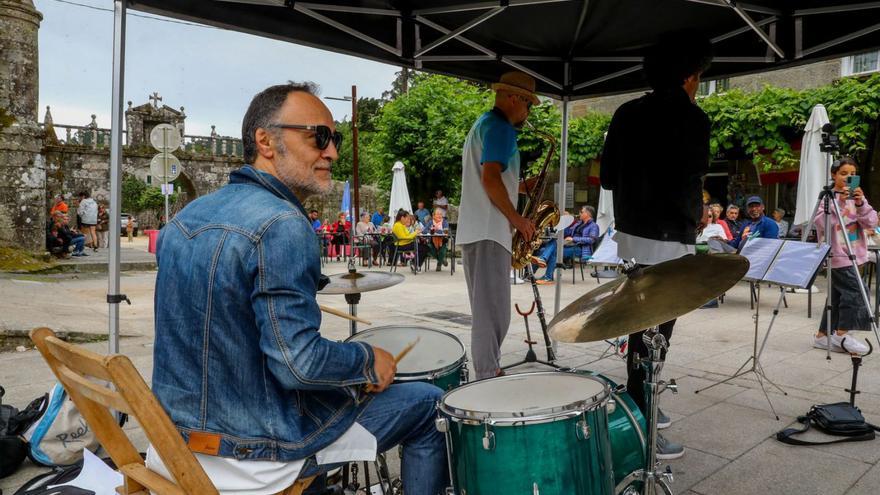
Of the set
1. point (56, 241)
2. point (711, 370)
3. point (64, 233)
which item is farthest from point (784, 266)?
point (64, 233)

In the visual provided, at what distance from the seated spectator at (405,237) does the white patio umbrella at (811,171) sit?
734 centimetres

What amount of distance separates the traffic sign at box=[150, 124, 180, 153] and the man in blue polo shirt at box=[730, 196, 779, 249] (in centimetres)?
932

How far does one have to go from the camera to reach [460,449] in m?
1.69

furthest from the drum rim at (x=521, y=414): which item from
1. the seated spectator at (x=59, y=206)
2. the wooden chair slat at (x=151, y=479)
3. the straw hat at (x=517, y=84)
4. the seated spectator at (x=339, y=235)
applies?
the seated spectator at (x=59, y=206)

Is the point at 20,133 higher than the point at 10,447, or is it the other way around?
the point at 20,133

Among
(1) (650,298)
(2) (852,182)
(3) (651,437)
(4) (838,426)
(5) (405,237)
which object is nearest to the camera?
(1) (650,298)

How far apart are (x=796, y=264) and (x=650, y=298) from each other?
327cm

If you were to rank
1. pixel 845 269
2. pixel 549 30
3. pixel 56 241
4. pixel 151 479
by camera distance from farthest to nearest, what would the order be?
pixel 56 241 < pixel 845 269 < pixel 549 30 < pixel 151 479

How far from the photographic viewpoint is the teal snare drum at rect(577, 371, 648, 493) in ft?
6.95

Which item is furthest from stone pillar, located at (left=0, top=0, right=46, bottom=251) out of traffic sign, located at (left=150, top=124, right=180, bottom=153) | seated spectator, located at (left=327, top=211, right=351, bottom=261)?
seated spectator, located at (left=327, top=211, right=351, bottom=261)

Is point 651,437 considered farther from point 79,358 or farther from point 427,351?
point 79,358

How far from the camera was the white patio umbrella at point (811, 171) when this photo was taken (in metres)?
8.73

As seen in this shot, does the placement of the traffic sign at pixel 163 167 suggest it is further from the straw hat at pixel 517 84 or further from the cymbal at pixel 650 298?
the cymbal at pixel 650 298

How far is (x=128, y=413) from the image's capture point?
1.31 meters
